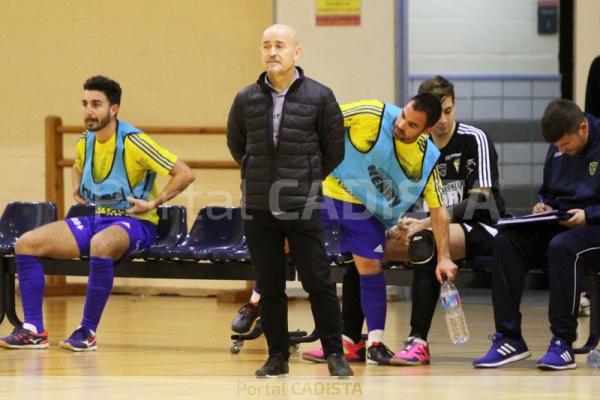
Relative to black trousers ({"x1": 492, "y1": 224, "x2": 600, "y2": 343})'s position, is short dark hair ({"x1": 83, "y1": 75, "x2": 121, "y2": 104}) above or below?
above

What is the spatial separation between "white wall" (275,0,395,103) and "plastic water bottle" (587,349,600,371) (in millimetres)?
3786

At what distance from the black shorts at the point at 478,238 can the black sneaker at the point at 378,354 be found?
0.64 m

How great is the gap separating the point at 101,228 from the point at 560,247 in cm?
233

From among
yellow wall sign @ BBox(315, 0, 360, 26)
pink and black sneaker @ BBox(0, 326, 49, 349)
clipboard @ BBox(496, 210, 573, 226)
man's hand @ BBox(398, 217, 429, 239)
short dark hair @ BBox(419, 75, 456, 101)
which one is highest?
yellow wall sign @ BBox(315, 0, 360, 26)

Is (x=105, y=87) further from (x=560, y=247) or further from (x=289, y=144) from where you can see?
(x=560, y=247)

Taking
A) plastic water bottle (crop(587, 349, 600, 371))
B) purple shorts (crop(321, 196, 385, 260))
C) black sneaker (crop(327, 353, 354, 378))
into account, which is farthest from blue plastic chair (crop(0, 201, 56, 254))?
plastic water bottle (crop(587, 349, 600, 371))

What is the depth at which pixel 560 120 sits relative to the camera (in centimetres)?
549

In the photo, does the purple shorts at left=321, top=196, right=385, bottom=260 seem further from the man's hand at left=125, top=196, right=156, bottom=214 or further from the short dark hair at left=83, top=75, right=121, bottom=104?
the short dark hair at left=83, top=75, right=121, bottom=104

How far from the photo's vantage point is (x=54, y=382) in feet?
16.2

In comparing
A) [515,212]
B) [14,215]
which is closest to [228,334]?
[14,215]

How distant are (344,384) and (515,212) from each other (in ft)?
15.1

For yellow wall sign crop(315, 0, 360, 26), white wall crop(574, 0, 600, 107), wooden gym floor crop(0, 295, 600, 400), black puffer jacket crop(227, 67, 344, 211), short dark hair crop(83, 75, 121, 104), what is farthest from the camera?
yellow wall sign crop(315, 0, 360, 26)

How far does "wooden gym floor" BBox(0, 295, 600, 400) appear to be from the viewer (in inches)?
181

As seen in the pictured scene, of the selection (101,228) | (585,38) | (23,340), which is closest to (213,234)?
(101,228)
